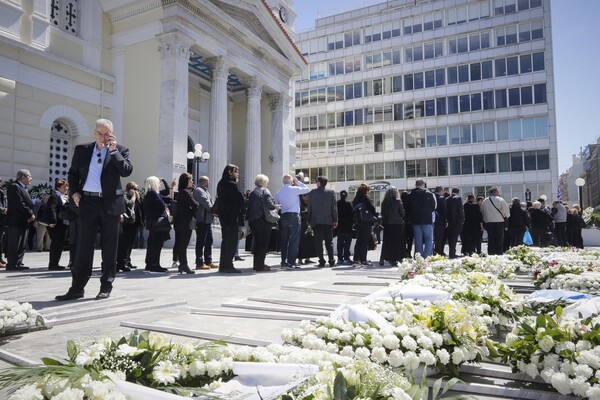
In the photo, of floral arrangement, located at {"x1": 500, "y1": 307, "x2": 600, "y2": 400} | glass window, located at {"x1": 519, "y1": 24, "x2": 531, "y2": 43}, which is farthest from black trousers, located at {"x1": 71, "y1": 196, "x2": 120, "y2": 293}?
glass window, located at {"x1": 519, "y1": 24, "x2": 531, "y2": 43}

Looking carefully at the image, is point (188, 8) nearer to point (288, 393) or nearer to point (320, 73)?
point (288, 393)

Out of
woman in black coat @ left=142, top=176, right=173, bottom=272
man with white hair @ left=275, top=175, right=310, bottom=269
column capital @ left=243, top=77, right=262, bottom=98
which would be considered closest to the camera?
woman in black coat @ left=142, top=176, right=173, bottom=272

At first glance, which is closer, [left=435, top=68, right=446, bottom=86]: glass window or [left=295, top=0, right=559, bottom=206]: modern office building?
[left=295, top=0, right=559, bottom=206]: modern office building

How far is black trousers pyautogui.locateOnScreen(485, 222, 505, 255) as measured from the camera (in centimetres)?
1281

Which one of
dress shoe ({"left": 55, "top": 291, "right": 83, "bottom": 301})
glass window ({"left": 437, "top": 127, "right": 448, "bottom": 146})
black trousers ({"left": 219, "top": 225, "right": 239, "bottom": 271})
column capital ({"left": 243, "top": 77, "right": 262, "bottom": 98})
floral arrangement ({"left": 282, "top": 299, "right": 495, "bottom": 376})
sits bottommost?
dress shoe ({"left": 55, "top": 291, "right": 83, "bottom": 301})

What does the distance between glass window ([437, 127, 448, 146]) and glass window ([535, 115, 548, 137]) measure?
8.16 metres

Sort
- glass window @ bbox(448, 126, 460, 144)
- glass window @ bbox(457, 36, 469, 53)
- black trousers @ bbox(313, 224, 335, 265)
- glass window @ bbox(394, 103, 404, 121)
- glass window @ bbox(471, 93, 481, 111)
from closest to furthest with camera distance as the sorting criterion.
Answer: black trousers @ bbox(313, 224, 335, 265)
glass window @ bbox(471, 93, 481, 111)
glass window @ bbox(448, 126, 460, 144)
glass window @ bbox(457, 36, 469, 53)
glass window @ bbox(394, 103, 404, 121)

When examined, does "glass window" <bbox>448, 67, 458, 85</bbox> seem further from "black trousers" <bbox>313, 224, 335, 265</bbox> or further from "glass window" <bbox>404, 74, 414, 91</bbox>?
"black trousers" <bbox>313, 224, 335, 265</bbox>

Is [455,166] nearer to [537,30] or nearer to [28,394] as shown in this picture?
[537,30]

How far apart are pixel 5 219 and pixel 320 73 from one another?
45.1 meters

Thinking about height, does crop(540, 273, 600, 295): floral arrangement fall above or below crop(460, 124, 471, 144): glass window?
below

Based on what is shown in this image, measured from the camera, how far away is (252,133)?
2595 cm

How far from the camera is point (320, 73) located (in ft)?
167

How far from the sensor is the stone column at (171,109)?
770 inches
